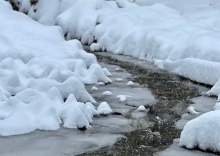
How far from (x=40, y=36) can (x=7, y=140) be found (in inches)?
260

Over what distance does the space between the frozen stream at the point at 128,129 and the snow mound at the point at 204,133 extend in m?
0.12

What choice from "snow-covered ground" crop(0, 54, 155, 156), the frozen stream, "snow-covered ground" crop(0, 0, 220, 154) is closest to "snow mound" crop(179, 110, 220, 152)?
"snow-covered ground" crop(0, 0, 220, 154)

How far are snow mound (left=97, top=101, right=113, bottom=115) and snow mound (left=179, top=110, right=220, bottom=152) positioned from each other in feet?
5.63

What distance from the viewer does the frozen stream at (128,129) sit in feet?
17.7

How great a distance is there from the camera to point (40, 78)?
28.6 feet

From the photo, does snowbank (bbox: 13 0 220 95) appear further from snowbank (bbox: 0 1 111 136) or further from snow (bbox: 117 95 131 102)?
snow (bbox: 117 95 131 102)

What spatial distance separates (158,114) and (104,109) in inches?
33.6

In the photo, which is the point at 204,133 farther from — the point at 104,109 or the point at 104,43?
the point at 104,43

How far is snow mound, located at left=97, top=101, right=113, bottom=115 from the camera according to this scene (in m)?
6.97

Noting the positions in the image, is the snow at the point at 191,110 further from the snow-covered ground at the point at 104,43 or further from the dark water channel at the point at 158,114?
the snow-covered ground at the point at 104,43

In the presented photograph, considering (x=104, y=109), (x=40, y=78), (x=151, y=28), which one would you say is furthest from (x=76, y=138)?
(x=151, y=28)

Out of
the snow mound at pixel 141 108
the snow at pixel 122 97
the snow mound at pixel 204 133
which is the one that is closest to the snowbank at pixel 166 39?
the snow at pixel 122 97

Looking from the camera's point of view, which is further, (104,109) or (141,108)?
(141,108)

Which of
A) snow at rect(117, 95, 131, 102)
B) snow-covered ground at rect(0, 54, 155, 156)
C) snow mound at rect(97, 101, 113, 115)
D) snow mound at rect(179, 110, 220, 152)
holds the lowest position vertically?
snow at rect(117, 95, 131, 102)
